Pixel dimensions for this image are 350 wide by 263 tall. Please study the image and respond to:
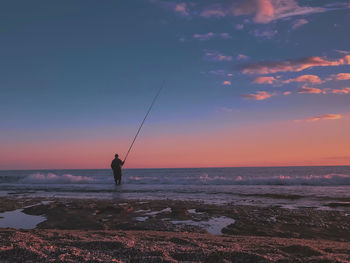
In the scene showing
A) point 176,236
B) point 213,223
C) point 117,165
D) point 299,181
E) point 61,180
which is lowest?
point 299,181

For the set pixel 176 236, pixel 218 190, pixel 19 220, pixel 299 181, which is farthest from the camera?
pixel 299 181

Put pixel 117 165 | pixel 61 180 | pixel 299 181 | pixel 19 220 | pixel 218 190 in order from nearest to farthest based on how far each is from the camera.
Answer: pixel 19 220, pixel 218 190, pixel 117 165, pixel 299 181, pixel 61 180

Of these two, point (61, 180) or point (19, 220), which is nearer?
point (19, 220)

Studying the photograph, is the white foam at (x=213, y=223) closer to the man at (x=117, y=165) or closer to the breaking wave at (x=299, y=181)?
the man at (x=117, y=165)

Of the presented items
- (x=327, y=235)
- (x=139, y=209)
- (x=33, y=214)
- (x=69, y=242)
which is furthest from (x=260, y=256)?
(x=33, y=214)

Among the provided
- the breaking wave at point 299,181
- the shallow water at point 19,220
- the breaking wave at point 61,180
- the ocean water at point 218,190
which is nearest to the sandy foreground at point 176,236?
the shallow water at point 19,220

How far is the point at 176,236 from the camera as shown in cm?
547

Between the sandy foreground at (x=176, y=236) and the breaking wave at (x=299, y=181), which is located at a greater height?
the sandy foreground at (x=176, y=236)

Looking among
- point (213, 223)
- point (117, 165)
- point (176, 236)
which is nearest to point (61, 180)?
point (117, 165)

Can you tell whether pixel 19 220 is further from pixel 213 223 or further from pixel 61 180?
pixel 61 180

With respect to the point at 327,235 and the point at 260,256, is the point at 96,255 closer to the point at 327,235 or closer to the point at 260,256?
the point at 260,256

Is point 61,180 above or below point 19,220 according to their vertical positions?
below

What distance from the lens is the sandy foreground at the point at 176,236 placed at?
3795 millimetres

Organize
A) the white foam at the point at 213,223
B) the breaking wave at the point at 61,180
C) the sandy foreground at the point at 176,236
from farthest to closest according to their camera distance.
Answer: the breaking wave at the point at 61,180 → the white foam at the point at 213,223 → the sandy foreground at the point at 176,236
